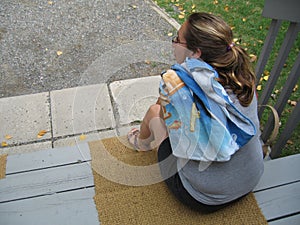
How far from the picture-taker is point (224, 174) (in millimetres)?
1589

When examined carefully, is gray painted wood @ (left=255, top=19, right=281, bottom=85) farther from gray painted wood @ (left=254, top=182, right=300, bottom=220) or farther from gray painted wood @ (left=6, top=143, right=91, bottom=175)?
gray painted wood @ (left=6, top=143, right=91, bottom=175)

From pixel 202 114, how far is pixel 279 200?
2.55ft

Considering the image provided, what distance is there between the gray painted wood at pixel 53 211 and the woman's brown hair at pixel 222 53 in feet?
3.22

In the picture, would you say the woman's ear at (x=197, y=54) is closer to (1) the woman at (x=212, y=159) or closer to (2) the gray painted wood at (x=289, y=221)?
(1) the woman at (x=212, y=159)

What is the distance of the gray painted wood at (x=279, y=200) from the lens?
1.73 meters

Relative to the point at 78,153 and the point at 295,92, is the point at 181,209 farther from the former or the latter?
the point at 295,92

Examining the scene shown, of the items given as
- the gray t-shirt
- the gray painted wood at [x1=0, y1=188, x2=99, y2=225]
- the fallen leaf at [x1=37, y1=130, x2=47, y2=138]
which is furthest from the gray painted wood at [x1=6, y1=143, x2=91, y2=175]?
the gray t-shirt

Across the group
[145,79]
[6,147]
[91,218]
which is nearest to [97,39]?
[145,79]

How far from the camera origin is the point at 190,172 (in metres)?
1.59

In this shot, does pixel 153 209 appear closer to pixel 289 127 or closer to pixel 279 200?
pixel 279 200

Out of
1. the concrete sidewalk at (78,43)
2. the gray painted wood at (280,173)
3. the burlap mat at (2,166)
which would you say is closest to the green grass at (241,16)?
the concrete sidewalk at (78,43)

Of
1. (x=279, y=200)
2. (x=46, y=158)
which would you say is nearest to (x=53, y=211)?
(x=46, y=158)

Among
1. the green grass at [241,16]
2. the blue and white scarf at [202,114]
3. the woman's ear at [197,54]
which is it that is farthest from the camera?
the green grass at [241,16]

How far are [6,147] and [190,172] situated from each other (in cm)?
173
